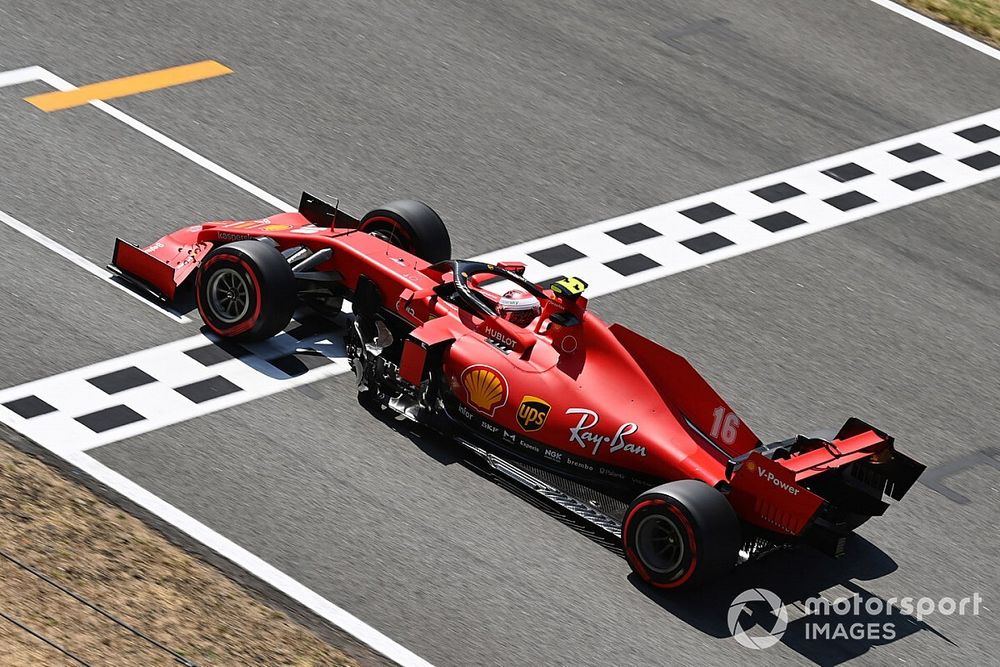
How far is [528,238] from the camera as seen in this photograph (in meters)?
15.7

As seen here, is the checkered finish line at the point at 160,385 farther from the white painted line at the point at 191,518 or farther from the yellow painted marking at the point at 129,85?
the yellow painted marking at the point at 129,85

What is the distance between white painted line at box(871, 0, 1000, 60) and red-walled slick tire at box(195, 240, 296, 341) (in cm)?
1113

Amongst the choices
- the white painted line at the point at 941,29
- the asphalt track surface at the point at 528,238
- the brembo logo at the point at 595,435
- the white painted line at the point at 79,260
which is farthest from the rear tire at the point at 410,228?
the white painted line at the point at 941,29

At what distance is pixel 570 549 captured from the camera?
11523 mm

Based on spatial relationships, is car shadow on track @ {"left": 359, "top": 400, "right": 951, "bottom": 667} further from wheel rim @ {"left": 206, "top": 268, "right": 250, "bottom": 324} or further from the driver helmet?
wheel rim @ {"left": 206, "top": 268, "right": 250, "bottom": 324}

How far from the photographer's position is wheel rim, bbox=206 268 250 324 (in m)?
12.9

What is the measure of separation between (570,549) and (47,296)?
16.2ft

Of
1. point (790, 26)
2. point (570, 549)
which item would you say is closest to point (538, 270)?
point (570, 549)

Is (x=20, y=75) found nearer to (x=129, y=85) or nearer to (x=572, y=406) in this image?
(x=129, y=85)

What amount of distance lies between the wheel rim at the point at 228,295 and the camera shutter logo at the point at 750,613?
14.3ft

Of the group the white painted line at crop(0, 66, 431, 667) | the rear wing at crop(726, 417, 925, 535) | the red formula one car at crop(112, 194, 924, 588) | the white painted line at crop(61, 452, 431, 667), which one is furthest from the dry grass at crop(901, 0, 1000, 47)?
the white painted line at crop(61, 452, 431, 667)

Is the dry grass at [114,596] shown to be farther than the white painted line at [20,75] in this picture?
No

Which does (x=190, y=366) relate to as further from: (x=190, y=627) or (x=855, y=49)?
(x=855, y=49)

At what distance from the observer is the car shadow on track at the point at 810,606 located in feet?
36.2
